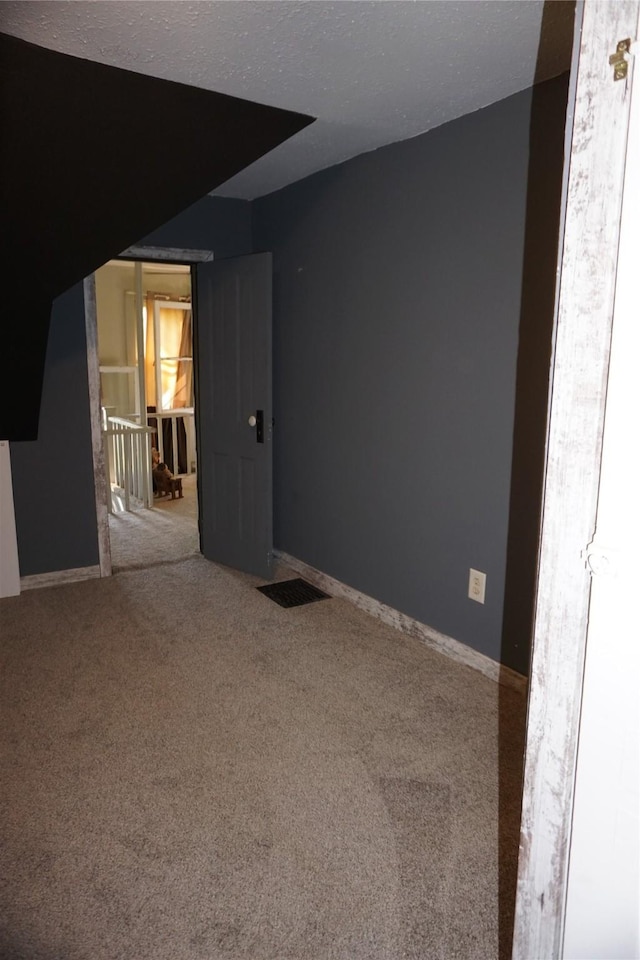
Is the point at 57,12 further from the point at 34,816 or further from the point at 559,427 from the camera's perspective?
the point at 34,816

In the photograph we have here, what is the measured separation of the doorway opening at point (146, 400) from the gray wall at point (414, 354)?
5.25 feet

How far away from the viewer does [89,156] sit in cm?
199

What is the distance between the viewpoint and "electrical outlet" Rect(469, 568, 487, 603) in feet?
9.01

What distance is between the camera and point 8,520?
353 centimetres

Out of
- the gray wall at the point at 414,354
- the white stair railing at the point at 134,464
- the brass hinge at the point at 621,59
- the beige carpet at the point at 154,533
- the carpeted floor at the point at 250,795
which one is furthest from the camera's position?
the white stair railing at the point at 134,464

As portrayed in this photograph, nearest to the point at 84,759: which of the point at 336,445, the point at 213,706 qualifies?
the point at 213,706

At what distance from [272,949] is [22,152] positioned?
2.20 m

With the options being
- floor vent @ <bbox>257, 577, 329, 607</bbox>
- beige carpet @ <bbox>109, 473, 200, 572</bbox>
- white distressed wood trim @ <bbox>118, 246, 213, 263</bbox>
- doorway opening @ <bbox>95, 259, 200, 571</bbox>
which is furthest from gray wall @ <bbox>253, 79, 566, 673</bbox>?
doorway opening @ <bbox>95, 259, 200, 571</bbox>

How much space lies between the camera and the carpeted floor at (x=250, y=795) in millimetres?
1545

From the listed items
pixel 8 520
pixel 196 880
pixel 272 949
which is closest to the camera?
pixel 272 949

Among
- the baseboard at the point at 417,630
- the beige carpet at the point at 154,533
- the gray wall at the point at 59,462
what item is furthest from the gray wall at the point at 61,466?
the baseboard at the point at 417,630

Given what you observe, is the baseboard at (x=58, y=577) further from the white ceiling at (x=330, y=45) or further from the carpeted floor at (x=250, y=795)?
the white ceiling at (x=330, y=45)

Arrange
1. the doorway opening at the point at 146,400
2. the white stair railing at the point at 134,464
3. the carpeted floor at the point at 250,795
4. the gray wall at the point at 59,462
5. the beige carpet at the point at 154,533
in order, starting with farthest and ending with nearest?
1. the white stair railing at the point at 134,464
2. the doorway opening at the point at 146,400
3. the beige carpet at the point at 154,533
4. the gray wall at the point at 59,462
5. the carpeted floor at the point at 250,795

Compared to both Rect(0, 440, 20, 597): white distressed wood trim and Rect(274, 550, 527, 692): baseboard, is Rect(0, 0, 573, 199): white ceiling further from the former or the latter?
Rect(274, 550, 527, 692): baseboard
